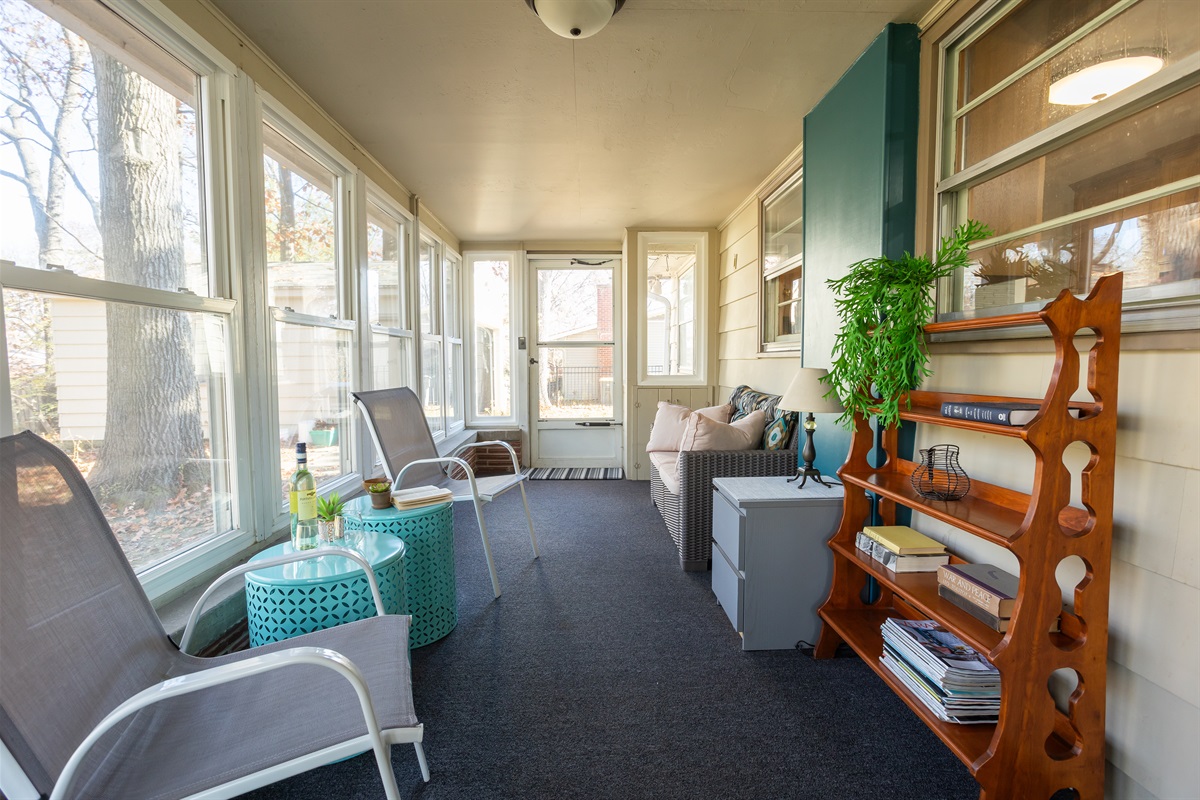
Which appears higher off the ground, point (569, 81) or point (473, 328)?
point (569, 81)

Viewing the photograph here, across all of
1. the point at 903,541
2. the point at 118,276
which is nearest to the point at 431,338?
the point at 118,276

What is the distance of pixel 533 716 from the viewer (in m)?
1.68

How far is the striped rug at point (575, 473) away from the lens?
5.07 m

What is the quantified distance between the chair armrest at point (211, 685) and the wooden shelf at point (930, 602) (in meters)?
1.32

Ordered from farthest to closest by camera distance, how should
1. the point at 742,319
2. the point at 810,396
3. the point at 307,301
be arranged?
the point at 742,319
the point at 307,301
the point at 810,396

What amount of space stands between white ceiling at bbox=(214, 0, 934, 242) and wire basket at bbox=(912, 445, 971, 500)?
5.16 ft

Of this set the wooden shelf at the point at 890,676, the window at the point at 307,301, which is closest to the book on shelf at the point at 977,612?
the wooden shelf at the point at 890,676

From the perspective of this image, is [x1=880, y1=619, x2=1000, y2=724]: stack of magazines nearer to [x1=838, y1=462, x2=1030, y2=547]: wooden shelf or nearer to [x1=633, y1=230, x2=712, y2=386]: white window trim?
[x1=838, y1=462, x2=1030, y2=547]: wooden shelf

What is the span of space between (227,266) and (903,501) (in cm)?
244

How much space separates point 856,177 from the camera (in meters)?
2.17

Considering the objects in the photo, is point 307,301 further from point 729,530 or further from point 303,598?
point 729,530

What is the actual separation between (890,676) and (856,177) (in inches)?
73.7

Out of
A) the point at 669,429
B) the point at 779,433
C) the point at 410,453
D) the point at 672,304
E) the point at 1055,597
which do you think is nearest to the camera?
the point at 1055,597

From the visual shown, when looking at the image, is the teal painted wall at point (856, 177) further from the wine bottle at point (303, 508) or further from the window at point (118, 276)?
the window at point (118, 276)
